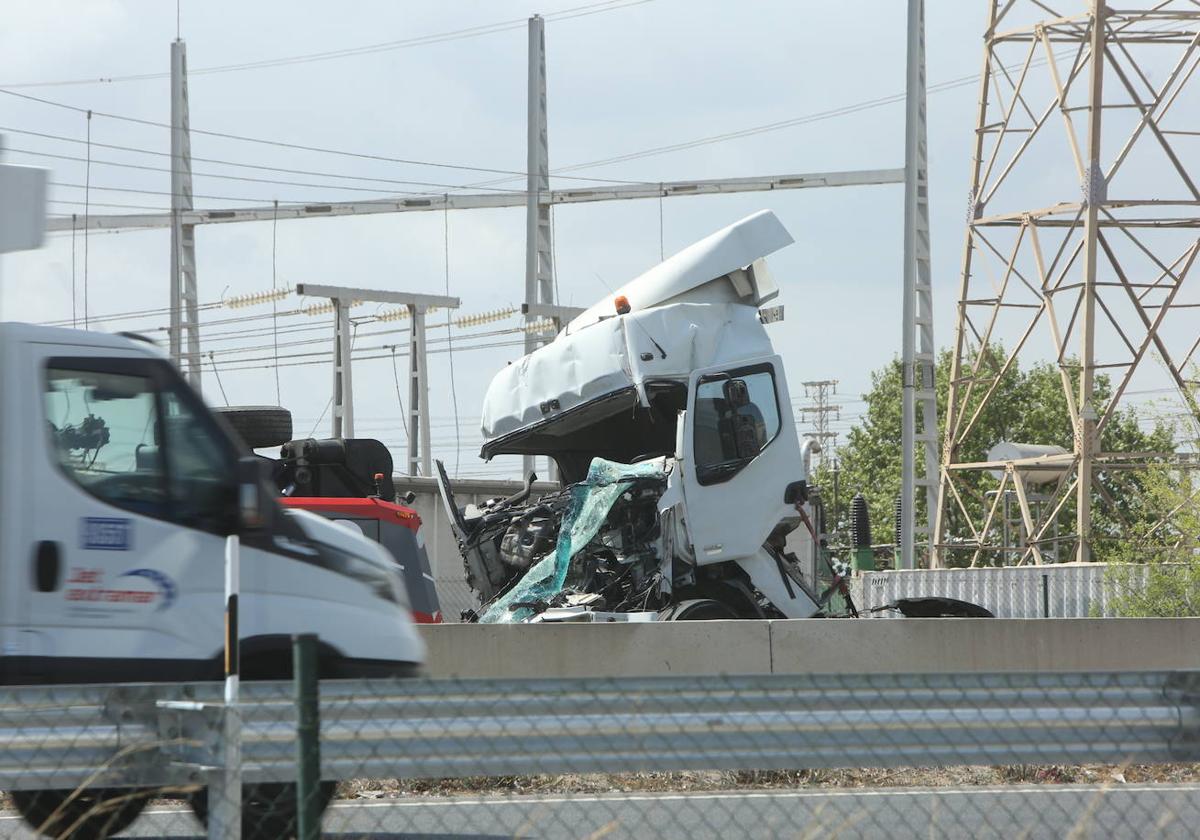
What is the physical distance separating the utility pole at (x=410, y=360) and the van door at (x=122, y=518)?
22.4 meters

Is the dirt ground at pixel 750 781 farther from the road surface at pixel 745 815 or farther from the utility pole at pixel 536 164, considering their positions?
the utility pole at pixel 536 164

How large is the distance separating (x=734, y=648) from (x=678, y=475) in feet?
10.2

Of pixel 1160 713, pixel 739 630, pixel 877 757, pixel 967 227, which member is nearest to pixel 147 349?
pixel 877 757

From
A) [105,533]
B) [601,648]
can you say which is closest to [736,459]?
[601,648]

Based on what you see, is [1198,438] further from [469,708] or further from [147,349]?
[469,708]

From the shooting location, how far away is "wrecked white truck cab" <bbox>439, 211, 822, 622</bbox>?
15867 mm

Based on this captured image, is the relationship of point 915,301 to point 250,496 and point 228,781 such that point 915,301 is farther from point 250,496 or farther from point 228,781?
point 228,781

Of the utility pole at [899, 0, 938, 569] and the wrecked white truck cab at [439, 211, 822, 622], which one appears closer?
the wrecked white truck cab at [439, 211, 822, 622]

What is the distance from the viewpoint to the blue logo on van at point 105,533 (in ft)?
25.2

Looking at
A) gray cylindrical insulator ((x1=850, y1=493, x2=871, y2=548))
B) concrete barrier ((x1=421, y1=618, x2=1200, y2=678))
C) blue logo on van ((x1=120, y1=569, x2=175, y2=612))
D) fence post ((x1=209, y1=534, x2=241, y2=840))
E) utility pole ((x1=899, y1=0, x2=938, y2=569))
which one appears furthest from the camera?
utility pole ((x1=899, y1=0, x2=938, y2=569))

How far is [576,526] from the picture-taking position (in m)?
16.0

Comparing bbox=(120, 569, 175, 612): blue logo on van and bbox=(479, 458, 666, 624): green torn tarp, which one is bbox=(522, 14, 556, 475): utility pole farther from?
bbox=(120, 569, 175, 612): blue logo on van

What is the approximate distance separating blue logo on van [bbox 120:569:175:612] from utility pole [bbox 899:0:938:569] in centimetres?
2436

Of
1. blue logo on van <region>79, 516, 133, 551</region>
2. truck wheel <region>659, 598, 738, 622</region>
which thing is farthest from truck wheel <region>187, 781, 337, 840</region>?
truck wheel <region>659, 598, 738, 622</region>
